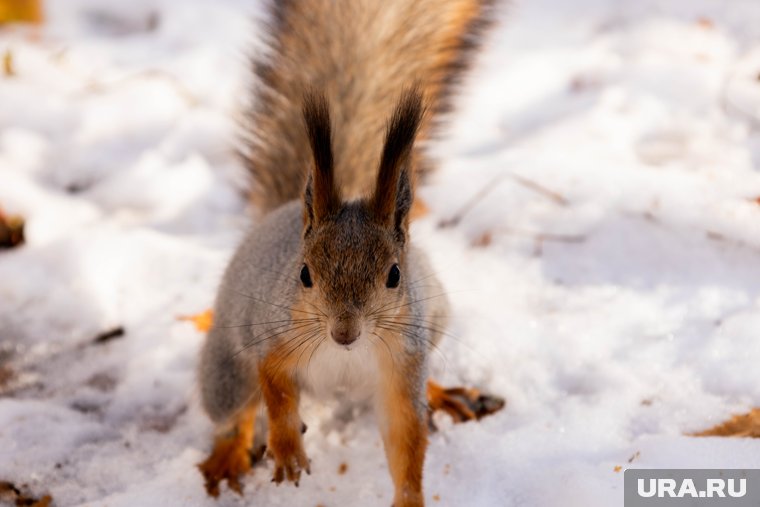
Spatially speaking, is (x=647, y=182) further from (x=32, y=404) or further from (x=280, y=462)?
(x=32, y=404)

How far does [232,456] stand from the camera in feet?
5.58

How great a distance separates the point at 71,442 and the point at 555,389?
1.12 metres

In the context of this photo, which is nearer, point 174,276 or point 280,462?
point 280,462

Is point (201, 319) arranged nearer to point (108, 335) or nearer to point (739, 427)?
point (108, 335)

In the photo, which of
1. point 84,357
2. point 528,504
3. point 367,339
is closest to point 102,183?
point 84,357

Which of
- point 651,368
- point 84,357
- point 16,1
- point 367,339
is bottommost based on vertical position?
point 651,368

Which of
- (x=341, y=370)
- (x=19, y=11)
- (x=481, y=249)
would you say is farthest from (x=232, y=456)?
(x=19, y=11)

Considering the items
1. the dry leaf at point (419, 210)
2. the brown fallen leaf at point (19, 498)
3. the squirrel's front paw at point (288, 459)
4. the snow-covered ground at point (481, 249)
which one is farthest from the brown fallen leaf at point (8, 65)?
the squirrel's front paw at point (288, 459)

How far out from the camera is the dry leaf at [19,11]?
10.6ft

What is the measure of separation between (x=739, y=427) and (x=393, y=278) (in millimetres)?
818

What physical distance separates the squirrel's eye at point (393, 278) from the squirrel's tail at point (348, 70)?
60cm

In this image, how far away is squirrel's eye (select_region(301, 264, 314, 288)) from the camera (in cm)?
135

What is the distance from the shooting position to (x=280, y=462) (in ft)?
4.95

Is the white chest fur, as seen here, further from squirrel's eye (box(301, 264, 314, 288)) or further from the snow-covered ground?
the snow-covered ground
